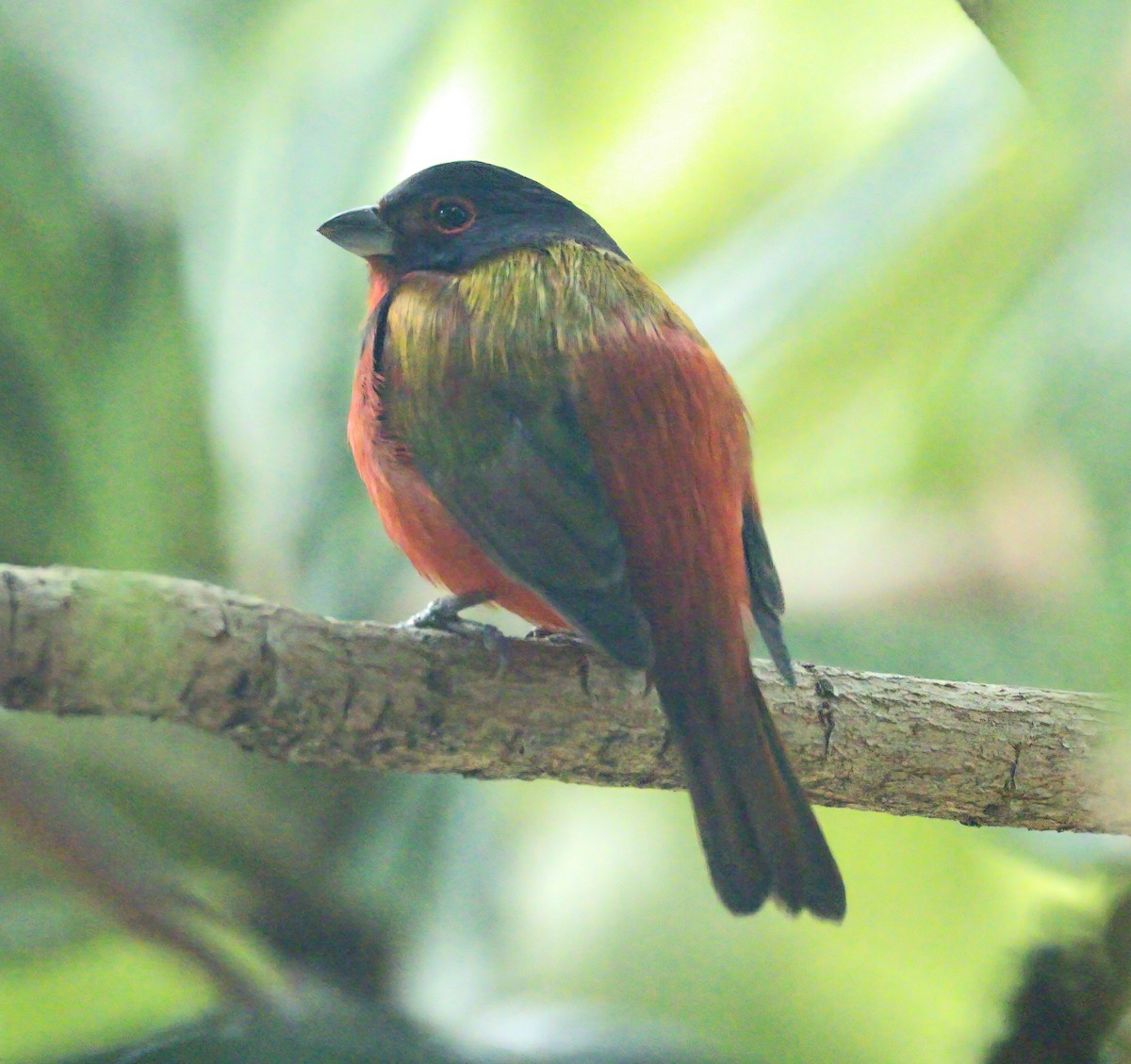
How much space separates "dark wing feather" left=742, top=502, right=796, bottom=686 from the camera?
0.94 m

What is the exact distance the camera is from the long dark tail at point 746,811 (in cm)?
88

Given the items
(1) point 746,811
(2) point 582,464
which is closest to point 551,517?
(2) point 582,464

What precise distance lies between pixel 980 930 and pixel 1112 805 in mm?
288

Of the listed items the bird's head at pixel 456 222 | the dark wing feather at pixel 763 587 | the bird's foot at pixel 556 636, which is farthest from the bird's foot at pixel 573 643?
the bird's head at pixel 456 222

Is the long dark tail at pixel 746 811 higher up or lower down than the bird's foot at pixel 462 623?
lower down

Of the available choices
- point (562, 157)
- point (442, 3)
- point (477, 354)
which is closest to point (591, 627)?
point (477, 354)

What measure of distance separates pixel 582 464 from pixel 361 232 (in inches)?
12.7

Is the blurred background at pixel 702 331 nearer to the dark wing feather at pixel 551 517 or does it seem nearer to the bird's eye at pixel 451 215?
the bird's eye at pixel 451 215

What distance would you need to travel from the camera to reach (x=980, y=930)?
1114mm

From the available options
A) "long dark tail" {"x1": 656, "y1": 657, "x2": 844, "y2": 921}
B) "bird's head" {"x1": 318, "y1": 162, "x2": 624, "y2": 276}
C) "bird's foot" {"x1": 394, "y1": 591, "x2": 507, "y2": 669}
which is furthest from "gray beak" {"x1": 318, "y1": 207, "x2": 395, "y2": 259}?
"long dark tail" {"x1": 656, "y1": 657, "x2": 844, "y2": 921}

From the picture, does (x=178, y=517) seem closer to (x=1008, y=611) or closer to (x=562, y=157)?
(x=562, y=157)

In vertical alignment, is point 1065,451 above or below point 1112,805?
above

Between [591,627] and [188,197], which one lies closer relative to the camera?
[591,627]

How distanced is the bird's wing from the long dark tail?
7cm
